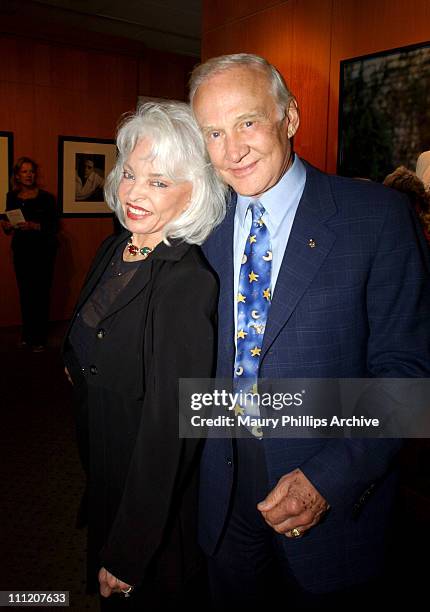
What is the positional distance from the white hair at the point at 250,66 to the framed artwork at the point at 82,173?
21.2 ft

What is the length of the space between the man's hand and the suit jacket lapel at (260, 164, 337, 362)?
1.05ft

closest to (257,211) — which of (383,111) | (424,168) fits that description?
(424,168)

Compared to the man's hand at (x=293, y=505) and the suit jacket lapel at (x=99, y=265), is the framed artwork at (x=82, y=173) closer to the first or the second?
the suit jacket lapel at (x=99, y=265)

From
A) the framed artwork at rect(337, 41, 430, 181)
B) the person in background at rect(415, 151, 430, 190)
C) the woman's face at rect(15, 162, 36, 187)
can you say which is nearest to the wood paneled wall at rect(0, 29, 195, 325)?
the woman's face at rect(15, 162, 36, 187)

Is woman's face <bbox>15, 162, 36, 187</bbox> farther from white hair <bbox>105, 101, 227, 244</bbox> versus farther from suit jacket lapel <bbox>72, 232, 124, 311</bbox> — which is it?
white hair <bbox>105, 101, 227, 244</bbox>

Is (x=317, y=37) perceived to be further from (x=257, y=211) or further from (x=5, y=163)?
(x=5, y=163)

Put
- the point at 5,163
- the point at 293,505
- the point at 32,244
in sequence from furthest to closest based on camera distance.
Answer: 1. the point at 5,163
2. the point at 32,244
3. the point at 293,505

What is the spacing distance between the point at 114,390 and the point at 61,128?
677 cm

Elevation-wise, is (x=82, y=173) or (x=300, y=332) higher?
(x=82, y=173)

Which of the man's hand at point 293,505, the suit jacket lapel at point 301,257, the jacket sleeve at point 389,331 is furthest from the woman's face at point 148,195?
the man's hand at point 293,505

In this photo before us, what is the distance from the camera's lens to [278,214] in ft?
4.78

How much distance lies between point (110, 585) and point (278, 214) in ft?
3.59

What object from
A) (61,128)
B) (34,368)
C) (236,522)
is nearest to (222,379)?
(236,522)

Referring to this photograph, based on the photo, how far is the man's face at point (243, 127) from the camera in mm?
1406
